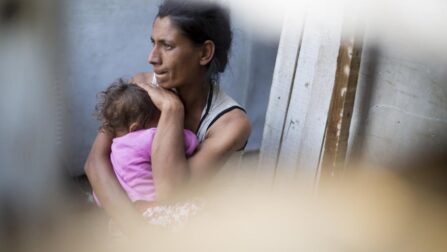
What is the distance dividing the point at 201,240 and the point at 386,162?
629 millimetres

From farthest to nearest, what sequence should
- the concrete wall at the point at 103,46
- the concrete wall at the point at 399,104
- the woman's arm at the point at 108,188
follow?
the concrete wall at the point at 103,46, the concrete wall at the point at 399,104, the woman's arm at the point at 108,188

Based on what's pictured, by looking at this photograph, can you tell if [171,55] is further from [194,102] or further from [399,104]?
[399,104]

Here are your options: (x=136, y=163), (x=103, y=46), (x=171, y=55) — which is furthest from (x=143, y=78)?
(x=103, y=46)

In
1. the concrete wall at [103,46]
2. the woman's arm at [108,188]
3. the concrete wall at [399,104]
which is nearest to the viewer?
the woman's arm at [108,188]

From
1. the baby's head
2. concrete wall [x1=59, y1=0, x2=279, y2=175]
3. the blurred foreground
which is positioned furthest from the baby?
concrete wall [x1=59, y1=0, x2=279, y2=175]

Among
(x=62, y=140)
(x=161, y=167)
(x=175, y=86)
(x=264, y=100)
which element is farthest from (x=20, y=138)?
(x=264, y=100)

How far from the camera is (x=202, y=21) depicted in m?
1.55

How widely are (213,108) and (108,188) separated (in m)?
0.37

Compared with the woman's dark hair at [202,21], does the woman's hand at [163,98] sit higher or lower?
lower

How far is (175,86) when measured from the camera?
1580 mm

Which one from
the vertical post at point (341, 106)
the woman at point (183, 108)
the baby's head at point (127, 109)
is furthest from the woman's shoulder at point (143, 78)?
the vertical post at point (341, 106)

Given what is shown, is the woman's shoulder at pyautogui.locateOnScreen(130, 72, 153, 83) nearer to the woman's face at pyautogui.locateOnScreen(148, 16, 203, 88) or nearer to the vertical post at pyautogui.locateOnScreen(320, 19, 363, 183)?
the woman's face at pyautogui.locateOnScreen(148, 16, 203, 88)

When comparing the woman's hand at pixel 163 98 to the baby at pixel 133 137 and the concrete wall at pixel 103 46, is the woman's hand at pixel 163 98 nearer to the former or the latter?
the baby at pixel 133 137

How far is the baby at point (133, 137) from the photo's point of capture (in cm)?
146
